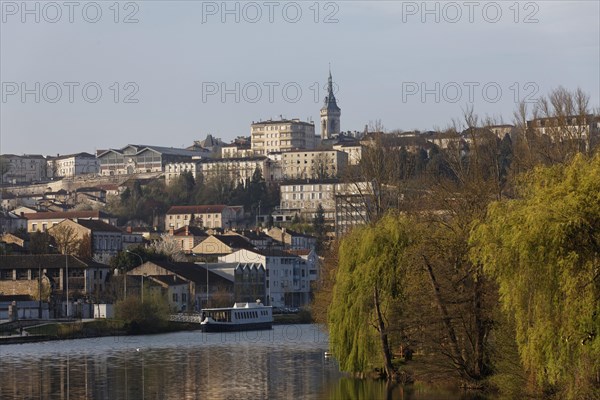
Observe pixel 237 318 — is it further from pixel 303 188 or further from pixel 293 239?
pixel 303 188

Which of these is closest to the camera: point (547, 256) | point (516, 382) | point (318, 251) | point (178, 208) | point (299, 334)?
point (547, 256)

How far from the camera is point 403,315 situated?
36.3 metres

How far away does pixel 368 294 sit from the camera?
3722 centimetres

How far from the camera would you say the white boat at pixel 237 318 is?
79.8m

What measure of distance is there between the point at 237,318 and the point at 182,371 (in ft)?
122

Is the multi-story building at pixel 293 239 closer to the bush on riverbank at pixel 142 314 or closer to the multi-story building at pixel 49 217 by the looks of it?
the multi-story building at pixel 49 217

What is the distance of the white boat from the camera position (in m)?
79.8

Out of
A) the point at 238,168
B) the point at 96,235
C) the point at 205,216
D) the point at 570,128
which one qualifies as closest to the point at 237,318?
the point at 570,128

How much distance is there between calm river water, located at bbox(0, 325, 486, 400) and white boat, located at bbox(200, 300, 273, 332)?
11.8 meters

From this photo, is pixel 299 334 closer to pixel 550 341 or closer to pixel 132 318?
pixel 132 318

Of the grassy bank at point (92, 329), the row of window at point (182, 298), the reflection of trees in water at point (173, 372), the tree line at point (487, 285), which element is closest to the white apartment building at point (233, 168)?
the row of window at point (182, 298)

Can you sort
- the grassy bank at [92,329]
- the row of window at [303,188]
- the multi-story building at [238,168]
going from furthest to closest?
the multi-story building at [238,168] < the row of window at [303,188] < the grassy bank at [92,329]

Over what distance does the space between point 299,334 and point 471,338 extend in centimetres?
3831

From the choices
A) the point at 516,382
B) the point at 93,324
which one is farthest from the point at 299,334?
the point at 516,382
